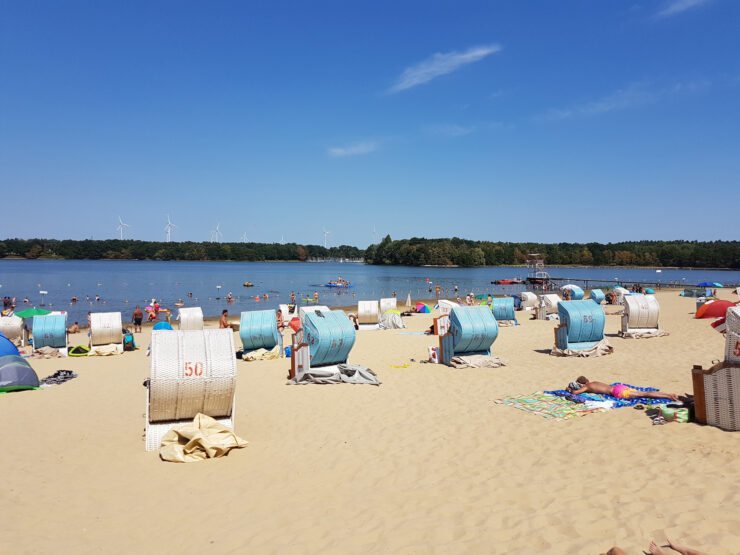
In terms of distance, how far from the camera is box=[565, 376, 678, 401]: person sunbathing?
963 cm

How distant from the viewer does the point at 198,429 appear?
787 centimetres

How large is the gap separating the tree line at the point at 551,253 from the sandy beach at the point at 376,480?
156 m

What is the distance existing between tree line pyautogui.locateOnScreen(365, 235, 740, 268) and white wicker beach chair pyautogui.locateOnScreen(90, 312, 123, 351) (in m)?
148

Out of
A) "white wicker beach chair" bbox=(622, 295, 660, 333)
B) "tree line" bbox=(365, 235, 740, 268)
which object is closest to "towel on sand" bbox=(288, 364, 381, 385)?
"white wicker beach chair" bbox=(622, 295, 660, 333)

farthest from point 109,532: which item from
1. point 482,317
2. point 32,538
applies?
point 482,317

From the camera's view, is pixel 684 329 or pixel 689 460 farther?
pixel 684 329

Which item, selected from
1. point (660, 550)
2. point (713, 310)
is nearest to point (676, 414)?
point (660, 550)

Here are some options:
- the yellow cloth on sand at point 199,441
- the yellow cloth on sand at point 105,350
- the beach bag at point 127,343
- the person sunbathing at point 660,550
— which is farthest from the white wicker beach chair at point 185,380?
the beach bag at point 127,343

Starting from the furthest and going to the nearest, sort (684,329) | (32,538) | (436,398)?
(684,329), (436,398), (32,538)

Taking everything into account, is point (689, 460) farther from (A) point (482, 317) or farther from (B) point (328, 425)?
(A) point (482, 317)

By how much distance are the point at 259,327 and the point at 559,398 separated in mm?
10965

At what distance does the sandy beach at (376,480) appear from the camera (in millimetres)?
4980

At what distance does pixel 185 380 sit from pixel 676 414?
7.88 metres

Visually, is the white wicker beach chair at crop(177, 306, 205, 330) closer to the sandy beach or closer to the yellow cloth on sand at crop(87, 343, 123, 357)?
the yellow cloth on sand at crop(87, 343, 123, 357)
